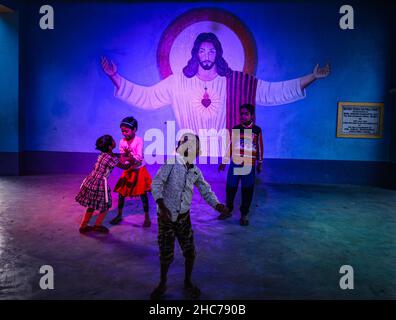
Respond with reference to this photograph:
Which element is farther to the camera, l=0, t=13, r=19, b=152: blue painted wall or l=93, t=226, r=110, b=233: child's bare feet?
l=0, t=13, r=19, b=152: blue painted wall

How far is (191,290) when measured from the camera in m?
3.30

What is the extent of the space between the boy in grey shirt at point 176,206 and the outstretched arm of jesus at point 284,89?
6.78 m

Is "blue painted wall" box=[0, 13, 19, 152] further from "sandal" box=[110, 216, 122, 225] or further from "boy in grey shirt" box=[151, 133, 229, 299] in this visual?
"boy in grey shirt" box=[151, 133, 229, 299]

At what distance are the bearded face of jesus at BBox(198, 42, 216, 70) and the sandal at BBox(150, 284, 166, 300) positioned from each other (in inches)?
292

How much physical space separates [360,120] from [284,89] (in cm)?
224

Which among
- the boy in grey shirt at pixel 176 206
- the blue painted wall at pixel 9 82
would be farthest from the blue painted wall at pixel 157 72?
the boy in grey shirt at pixel 176 206

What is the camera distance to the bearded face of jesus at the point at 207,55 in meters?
9.67

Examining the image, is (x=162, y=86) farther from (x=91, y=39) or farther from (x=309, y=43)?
(x=309, y=43)

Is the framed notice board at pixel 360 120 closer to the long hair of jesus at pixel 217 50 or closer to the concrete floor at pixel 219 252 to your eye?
the concrete floor at pixel 219 252

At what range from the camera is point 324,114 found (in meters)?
9.73

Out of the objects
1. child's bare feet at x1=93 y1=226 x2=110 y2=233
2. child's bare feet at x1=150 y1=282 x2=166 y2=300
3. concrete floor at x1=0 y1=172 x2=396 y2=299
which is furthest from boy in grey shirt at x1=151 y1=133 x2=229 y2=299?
child's bare feet at x1=93 y1=226 x2=110 y2=233

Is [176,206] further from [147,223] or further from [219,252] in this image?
[147,223]

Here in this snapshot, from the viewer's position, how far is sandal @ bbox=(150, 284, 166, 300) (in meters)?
3.18
